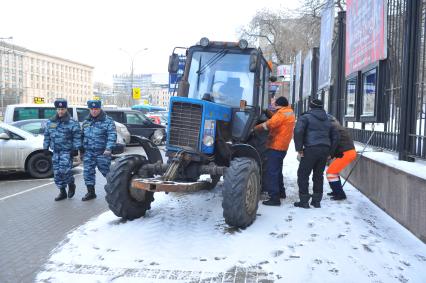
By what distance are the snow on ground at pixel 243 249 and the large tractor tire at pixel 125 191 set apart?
19 cm

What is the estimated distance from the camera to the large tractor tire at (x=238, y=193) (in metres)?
5.41

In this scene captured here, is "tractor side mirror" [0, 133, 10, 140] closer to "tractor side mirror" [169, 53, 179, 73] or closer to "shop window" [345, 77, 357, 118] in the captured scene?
"tractor side mirror" [169, 53, 179, 73]

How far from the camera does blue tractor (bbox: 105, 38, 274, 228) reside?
5559mm

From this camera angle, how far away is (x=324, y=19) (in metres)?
13.0

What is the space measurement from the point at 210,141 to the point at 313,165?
6.23ft

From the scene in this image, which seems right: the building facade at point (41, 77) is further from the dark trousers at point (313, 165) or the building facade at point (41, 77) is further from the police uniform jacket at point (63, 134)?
the dark trousers at point (313, 165)

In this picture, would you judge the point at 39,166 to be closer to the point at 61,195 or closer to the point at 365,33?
the point at 61,195

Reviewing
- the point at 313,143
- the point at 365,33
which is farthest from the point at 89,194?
the point at 365,33

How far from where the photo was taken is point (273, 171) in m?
7.00

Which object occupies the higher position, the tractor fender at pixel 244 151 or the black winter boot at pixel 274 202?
the tractor fender at pixel 244 151

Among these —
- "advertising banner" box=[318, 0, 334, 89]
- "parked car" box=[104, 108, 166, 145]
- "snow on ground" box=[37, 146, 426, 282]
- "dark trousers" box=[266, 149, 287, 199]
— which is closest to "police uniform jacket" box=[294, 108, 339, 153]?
"dark trousers" box=[266, 149, 287, 199]

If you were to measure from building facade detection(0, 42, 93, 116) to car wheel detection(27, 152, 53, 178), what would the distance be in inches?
2880

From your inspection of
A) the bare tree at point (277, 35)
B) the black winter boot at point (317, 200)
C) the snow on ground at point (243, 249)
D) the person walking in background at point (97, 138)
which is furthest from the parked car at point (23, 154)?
the bare tree at point (277, 35)

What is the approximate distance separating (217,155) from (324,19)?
829 centimetres
